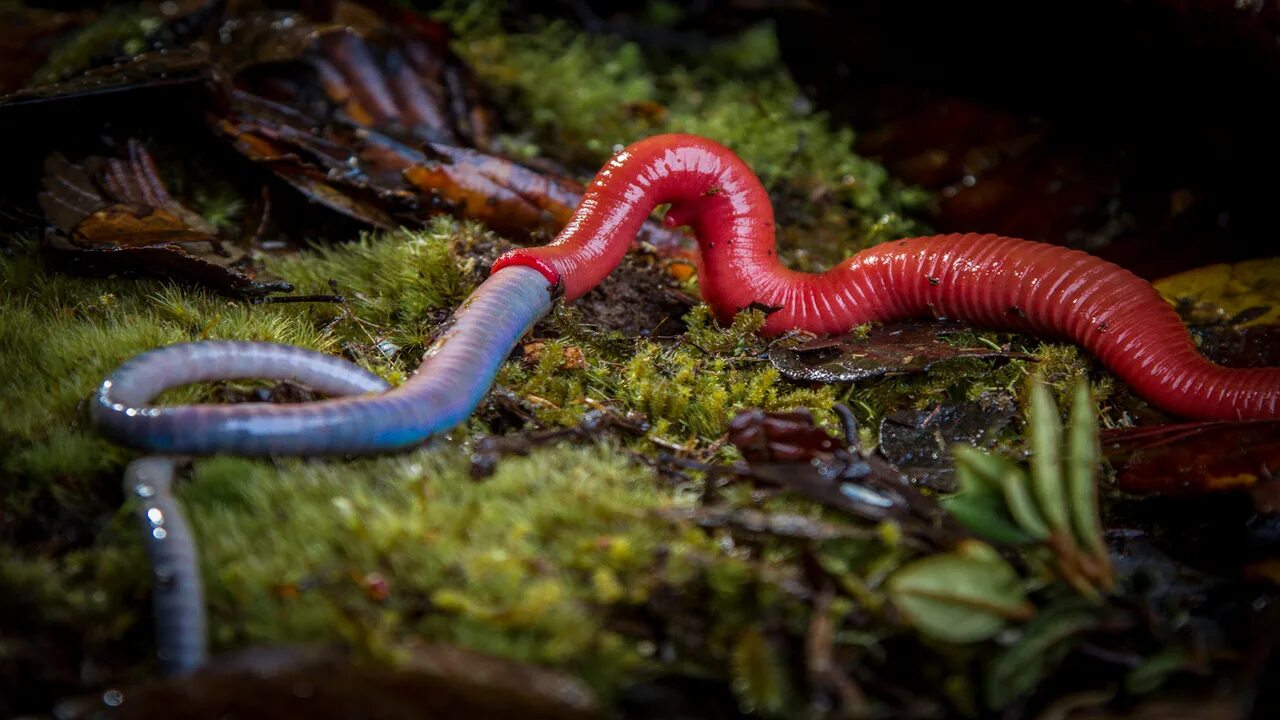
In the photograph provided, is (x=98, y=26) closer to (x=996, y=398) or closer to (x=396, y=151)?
(x=396, y=151)

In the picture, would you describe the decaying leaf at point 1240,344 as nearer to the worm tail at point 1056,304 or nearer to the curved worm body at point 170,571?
the worm tail at point 1056,304

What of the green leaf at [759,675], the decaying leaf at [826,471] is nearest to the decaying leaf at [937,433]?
the decaying leaf at [826,471]

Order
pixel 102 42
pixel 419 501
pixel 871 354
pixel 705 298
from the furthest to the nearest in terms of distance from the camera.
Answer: pixel 102 42 < pixel 705 298 < pixel 871 354 < pixel 419 501

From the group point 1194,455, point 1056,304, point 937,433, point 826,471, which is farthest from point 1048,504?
point 1056,304

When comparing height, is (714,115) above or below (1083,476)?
above

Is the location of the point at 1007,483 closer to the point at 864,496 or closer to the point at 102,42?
the point at 864,496

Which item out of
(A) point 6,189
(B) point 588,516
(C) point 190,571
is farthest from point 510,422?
(A) point 6,189
